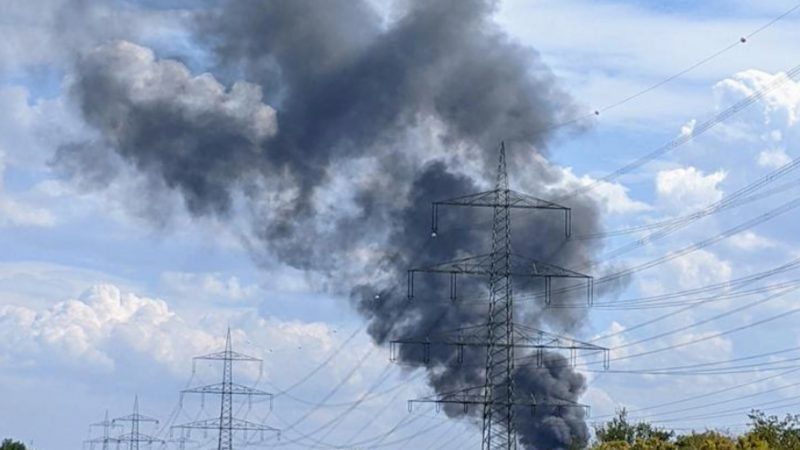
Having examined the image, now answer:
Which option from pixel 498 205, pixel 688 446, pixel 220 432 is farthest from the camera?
pixel 220 432

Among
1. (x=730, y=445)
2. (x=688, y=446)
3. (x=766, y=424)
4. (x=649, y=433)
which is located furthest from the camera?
(x=649, y=433)

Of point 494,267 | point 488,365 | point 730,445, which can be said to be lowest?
point 730,445

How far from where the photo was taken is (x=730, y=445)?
93250 mm

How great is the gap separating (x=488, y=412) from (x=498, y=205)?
555 inches

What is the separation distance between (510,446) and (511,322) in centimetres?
819

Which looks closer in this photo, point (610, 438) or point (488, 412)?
point (488, 412)

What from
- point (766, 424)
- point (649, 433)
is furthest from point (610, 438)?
point (766, 424)

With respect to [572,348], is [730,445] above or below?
below

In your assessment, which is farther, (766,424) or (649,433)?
(649,433)

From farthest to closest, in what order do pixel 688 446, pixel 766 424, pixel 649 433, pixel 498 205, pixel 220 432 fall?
pixel 220 432 < pixel 649 433 < pixel 766 424 < pixel 498 205 < pixel 688 446

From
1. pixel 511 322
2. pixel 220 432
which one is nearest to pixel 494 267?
pixel 511 322

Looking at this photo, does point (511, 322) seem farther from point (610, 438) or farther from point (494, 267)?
point (610, 438)

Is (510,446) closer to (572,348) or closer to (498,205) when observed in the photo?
(572,348)

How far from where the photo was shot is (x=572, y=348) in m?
108
